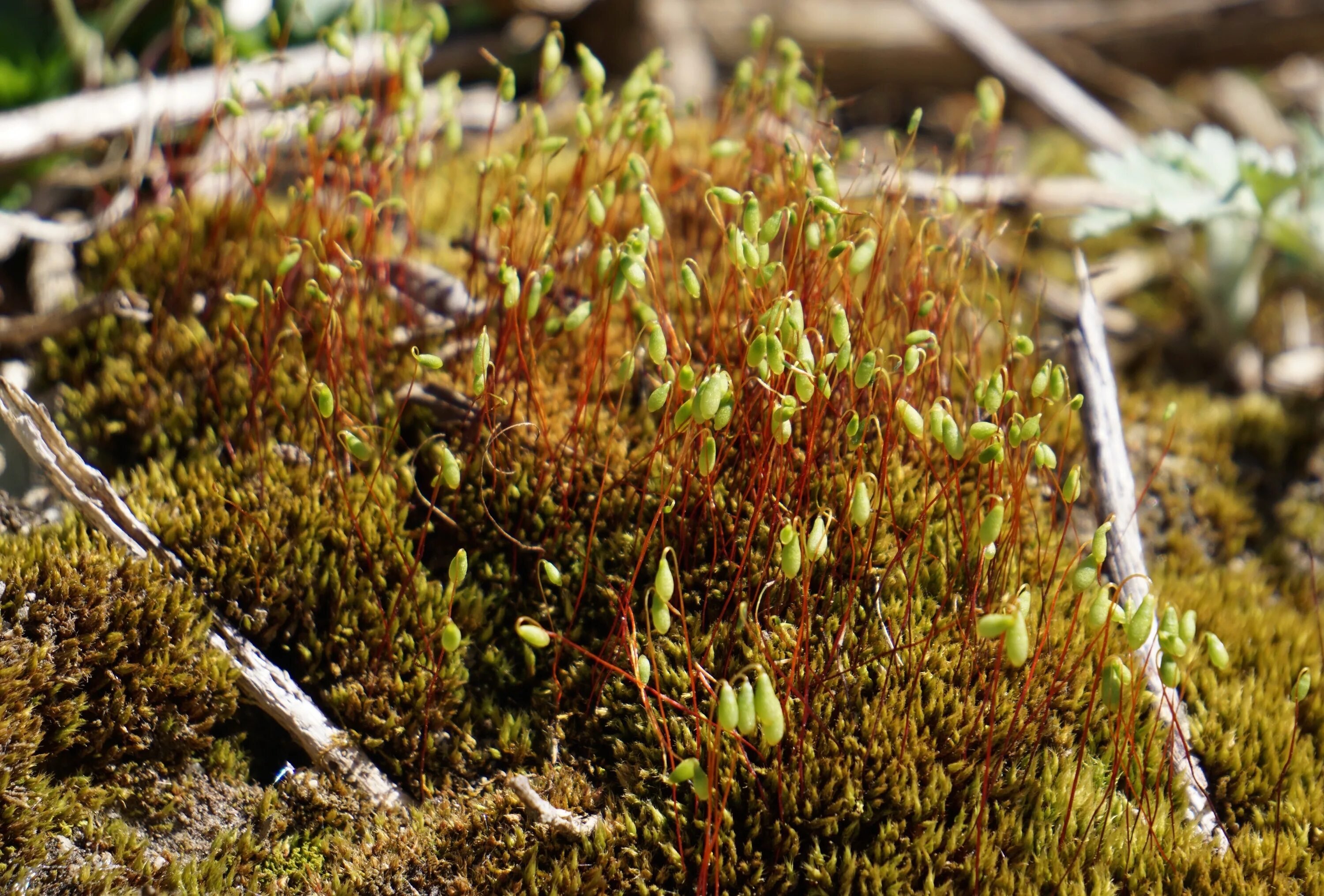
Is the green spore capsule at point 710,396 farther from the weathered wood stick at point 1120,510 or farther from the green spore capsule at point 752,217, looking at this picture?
the weathered wood stick at point 1120,510

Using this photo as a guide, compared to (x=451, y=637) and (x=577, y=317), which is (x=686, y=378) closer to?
(x=577, y=317)

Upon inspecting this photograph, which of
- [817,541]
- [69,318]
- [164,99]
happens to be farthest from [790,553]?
[164,99]

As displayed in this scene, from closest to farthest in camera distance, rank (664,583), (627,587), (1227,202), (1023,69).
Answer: (664,583), (627,587), (1227,202), (1023,69)

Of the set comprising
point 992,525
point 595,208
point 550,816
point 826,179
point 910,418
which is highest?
point 826,179

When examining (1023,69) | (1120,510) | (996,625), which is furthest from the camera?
(1023,69)

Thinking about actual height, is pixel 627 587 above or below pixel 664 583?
below

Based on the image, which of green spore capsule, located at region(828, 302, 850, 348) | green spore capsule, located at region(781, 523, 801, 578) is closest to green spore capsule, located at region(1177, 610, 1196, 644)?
green spore capsule, located at region(781, 523, 801, 578)

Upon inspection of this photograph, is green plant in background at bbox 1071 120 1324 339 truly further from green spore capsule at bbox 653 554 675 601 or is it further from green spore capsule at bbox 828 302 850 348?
green spore capsule at bbox 653 554 675 601
